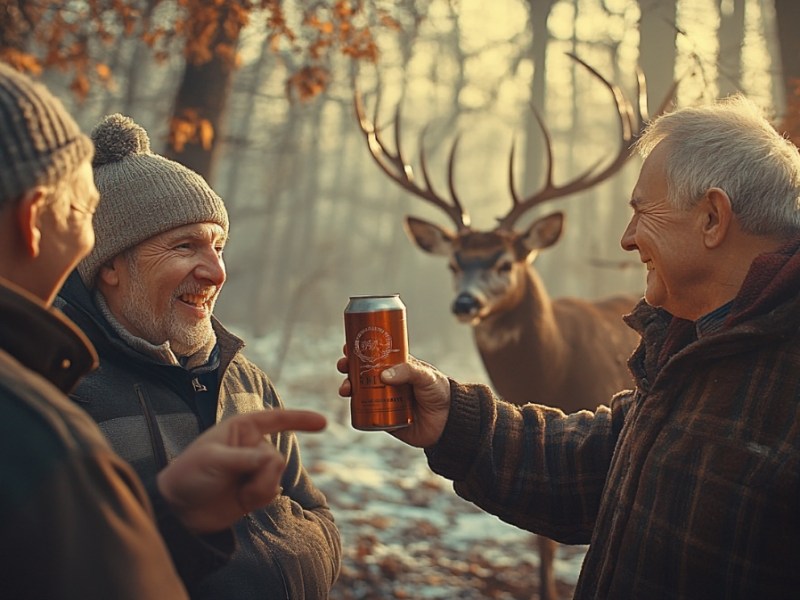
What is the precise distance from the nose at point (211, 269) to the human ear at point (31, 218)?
110cm

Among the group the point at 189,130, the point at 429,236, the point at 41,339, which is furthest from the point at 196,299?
the point at 429,236

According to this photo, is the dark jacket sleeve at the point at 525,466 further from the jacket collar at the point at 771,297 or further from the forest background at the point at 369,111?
the forest background at the point at 369,111

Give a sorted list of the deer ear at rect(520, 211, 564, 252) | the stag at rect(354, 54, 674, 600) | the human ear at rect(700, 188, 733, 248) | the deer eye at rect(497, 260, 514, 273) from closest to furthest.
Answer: the human ear at rect(700, 188, 733, 248) < the stag at rect(354, 54, 674, 600) < the deer eye at rect(497, 260, 514, 273) < the deer ear at rect(520, 211, 564, 252)

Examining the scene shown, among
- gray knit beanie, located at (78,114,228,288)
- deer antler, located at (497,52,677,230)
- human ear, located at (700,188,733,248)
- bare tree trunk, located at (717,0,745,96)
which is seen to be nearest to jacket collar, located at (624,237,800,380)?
human ear, located at (700,188,733,248)

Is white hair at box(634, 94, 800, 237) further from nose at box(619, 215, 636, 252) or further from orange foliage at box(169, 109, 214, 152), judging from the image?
orange foliage at box(169, 109, 214, 152)

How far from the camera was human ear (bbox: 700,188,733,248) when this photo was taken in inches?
86.5

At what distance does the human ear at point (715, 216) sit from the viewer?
2197mm

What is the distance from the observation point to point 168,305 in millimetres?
2596

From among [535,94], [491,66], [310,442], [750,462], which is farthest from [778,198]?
[491,66]

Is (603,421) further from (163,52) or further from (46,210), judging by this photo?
(163,52)

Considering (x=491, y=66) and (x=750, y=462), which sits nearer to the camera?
(x=750, y=462)

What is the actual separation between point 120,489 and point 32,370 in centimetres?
30

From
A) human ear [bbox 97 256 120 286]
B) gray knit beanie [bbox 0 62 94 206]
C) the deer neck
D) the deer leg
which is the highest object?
gray knit beanie [bbox 0 62 94 206]

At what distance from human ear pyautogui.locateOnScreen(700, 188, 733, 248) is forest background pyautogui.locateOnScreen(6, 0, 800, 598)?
2.27m
